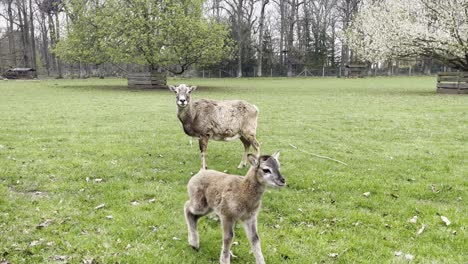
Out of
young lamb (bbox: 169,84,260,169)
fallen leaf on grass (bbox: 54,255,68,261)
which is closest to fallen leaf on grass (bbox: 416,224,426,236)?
young lamb (bbox: 169,84,260,169)

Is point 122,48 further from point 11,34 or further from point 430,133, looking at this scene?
point 11,34

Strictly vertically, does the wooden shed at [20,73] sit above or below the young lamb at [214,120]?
above

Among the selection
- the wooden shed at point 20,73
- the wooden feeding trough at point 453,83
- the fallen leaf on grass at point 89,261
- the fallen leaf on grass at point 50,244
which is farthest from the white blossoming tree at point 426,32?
the wooden shed at point 20,73

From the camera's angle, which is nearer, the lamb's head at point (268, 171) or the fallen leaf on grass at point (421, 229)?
the lamb's head at point (268, 171)

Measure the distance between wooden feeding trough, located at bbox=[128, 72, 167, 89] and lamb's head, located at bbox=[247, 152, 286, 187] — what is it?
33362 millimetres

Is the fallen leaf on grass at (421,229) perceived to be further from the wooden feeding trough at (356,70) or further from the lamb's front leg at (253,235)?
the wooden feeding trough at (356,70)

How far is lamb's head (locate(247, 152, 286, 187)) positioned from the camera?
5051 millimetres

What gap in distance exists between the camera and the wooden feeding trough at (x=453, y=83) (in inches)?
1144

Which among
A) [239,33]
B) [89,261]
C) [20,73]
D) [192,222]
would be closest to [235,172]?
[192,222]

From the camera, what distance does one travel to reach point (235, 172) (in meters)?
9.90

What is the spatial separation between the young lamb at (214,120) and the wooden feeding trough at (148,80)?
1089 inches

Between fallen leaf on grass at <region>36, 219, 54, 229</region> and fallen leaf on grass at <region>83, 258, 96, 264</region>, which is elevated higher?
fallen leaf on grass at <region>36, 219, 54, 229</region>

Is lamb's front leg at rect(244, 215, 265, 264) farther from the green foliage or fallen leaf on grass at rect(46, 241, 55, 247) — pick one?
the green foliage

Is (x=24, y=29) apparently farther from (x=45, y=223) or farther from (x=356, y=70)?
(x=45, y=223)
